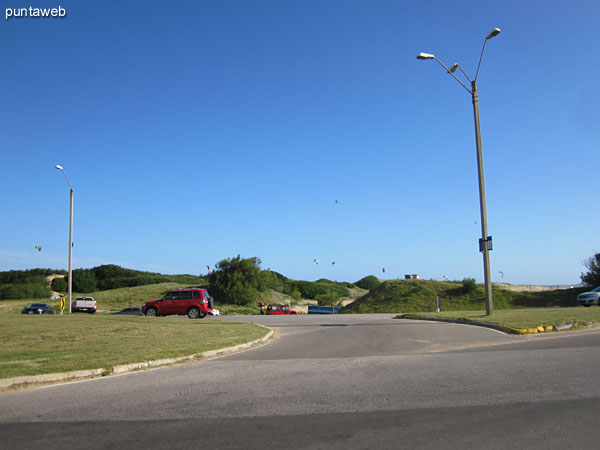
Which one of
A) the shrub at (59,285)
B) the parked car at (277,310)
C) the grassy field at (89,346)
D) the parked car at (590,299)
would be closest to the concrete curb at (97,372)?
the grassy field at (89,346)

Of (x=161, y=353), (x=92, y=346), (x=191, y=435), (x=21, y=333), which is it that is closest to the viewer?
(x=191, y=435)

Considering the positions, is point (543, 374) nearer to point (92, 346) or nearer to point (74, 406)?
point (74, 406)

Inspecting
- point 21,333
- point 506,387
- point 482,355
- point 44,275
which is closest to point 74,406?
point 506,387

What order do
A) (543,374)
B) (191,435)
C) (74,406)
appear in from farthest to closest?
(543,374) < (74,406) < (191,435)

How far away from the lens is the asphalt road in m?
5.10

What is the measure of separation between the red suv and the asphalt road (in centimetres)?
1788

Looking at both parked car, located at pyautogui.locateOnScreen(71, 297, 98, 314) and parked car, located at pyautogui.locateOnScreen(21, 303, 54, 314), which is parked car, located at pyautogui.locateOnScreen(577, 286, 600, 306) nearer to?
parked car, located at pyautogui.locateOnScreen(71, 297, 98, 314)

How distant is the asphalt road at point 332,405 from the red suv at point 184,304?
17.9 meters

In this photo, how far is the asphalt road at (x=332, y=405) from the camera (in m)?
5.10

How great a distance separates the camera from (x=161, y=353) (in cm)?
1134

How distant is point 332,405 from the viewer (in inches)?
Answer: 256

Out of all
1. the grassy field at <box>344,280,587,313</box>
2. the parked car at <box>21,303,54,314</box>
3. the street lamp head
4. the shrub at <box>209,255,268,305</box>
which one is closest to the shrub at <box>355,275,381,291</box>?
the shrub at <box>209,255,268,305</box>

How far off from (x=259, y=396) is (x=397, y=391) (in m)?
2.08

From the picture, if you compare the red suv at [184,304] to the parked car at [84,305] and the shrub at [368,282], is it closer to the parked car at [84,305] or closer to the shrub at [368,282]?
the parked car at [84,305]
